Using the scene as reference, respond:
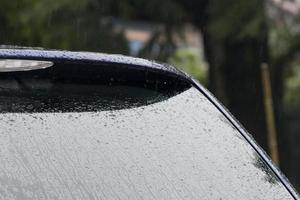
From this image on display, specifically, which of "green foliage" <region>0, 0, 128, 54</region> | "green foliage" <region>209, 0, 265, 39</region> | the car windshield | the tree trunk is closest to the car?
the car windshield

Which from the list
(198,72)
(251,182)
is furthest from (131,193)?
(198,72)

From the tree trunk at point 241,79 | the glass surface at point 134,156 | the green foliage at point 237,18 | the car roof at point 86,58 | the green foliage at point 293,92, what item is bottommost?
the green foliage at point 293,92

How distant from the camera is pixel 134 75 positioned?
257 cm

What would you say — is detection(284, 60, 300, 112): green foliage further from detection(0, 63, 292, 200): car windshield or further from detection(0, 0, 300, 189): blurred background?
detection(0, 63, 292, 200): car windshield

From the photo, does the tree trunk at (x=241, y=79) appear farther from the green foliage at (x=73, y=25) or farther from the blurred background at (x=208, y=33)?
the green foliage at (x=73, y=25)

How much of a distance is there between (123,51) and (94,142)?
31.5 ft

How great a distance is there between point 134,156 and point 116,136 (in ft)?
0.26

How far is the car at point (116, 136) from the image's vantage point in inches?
86.8

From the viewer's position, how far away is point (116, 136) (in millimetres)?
2365

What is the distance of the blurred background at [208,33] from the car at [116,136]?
288 inches

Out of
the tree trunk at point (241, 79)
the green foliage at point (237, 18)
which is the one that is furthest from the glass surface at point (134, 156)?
the tree trunk at point (241, 79)

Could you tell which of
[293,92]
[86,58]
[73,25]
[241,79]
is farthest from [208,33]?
[86,58]

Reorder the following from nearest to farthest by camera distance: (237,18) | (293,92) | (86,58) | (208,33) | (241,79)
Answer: (86,58) < (237,18) < (208,33) < (241,79) < (293,92)

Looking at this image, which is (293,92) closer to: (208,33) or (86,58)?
(208,33)
